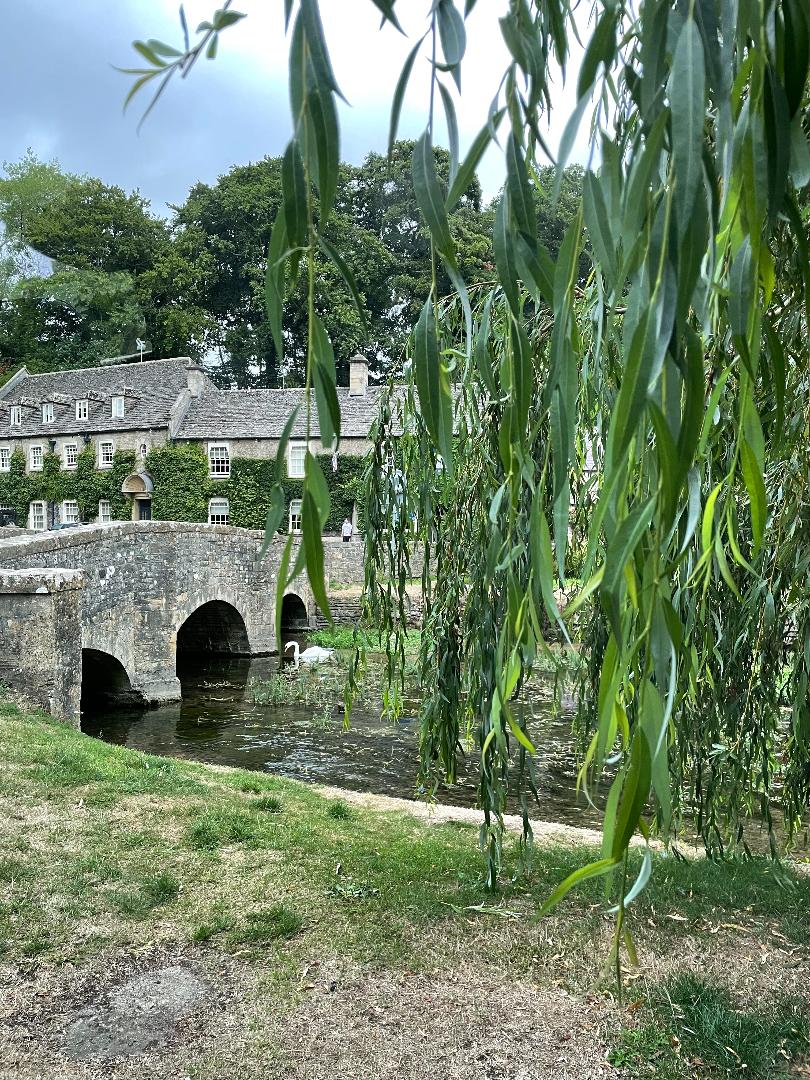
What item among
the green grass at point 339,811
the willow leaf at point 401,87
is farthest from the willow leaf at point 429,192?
the green grass at point 339,811

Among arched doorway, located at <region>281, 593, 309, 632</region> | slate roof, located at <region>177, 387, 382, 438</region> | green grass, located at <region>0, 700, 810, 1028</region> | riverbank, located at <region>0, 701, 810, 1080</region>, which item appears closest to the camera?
riverbank, located at <region>0, 701, 810, 1080</region>

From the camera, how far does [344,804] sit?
7.21m

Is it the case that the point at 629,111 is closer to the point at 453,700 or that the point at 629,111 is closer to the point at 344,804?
the point at 453,700

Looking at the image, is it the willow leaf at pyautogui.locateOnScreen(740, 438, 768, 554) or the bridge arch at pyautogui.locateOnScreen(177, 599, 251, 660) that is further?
the bridge arch at pyautogui.locateOnScreen(177, 599, 251, 660)

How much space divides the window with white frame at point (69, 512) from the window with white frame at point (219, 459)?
5.55 metres

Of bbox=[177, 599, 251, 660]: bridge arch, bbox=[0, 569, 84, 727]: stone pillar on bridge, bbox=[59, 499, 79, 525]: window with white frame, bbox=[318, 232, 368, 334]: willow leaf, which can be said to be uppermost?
bbox=[318, 232, 368, 334]: willow leaf

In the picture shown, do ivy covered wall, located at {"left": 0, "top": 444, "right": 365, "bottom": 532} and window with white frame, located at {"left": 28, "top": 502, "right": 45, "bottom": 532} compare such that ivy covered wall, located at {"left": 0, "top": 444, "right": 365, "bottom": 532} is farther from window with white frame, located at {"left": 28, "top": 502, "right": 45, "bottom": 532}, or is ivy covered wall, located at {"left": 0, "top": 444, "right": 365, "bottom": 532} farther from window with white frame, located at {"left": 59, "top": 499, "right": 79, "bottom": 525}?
window with white frame, located at {"left": 28, "top": 502, "right": 45, "bottom": 532}

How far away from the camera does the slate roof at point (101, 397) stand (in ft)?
99.1

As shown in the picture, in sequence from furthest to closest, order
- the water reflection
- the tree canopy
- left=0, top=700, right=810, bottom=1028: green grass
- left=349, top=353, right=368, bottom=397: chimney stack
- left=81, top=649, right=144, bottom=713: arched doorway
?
the tree canopy → left=349, top=353, right=368, bottom=397: chimney stack → left=81, top=649, right=144, bottom=713: arched doorway → the water reflection → left=0, top=700, right=810, bottom=1028: green grass

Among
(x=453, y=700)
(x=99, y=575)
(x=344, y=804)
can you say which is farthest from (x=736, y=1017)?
(x=99, y=575)

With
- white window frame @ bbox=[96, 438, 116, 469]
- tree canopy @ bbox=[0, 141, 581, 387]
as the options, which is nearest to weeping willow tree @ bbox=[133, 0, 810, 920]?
white window frame @ bbox=[96, 438, 116, 469]

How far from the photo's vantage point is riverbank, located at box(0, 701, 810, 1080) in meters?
3.38

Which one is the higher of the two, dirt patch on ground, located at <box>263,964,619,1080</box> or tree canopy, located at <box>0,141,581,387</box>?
tree canopy, located at <box>0,141,581,387</box>

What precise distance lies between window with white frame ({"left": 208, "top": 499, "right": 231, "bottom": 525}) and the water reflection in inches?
567
